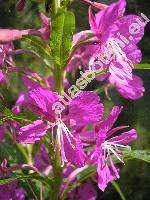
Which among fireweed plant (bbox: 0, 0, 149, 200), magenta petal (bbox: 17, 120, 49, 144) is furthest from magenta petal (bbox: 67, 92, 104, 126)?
magenta petal (bbox: 17, 120, 49, 144)

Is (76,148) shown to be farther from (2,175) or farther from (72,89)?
(2,175)

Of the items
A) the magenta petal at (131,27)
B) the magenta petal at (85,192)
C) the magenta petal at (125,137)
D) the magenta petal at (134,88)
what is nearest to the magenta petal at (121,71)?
the magenta petal at (131,27)

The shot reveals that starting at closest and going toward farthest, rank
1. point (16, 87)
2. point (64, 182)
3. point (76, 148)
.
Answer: point (76, 148) < point (64, 182) < point (16, 87)

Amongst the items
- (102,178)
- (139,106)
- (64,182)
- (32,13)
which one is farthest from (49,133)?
(32,13)

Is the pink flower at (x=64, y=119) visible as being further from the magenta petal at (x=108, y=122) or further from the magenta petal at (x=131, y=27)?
the magenta petal at (x=131, y=27)

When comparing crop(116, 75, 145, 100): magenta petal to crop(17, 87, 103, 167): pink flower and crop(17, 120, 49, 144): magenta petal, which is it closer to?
crop(17, 87, 103, 167): pink flower

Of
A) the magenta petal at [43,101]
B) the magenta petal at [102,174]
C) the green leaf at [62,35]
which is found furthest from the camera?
the magenta petal at [102,174]

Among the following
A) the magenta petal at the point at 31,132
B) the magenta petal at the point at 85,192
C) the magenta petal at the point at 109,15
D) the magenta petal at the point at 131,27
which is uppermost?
the magenta petal at the point at 109,15
